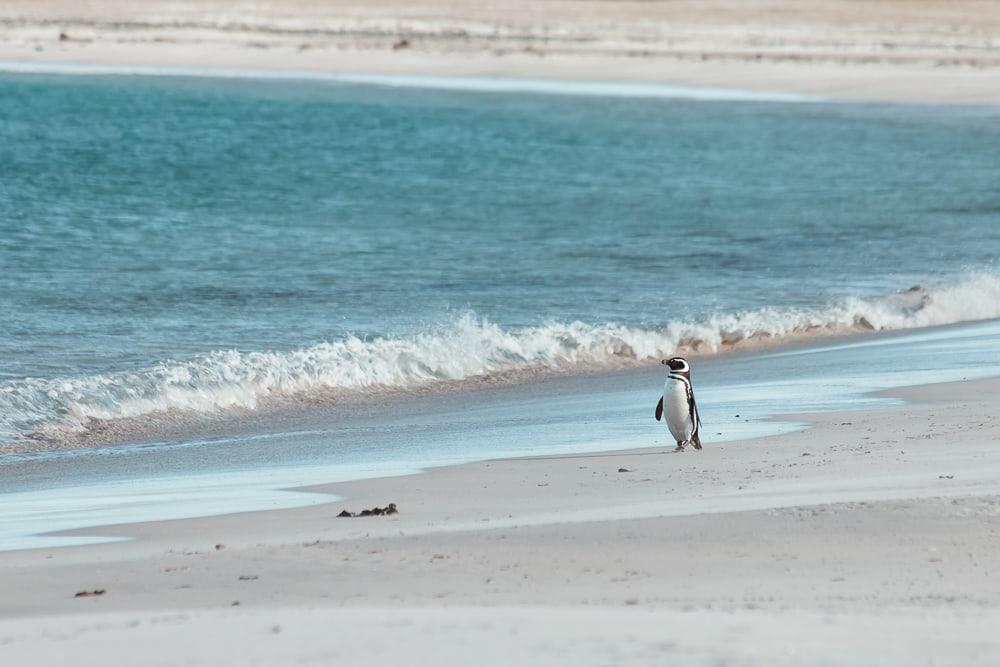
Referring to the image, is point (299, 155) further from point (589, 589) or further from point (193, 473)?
point (589, 589)

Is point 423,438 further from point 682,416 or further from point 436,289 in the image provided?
point 436,289

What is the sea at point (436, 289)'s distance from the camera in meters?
10.4

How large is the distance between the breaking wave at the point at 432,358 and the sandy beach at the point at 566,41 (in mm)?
31355

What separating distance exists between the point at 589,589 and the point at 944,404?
4.86m

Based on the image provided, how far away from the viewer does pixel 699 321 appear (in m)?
15.2

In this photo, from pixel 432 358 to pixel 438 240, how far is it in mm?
8791

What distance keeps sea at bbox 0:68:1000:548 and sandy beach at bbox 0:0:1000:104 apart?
1328 centimetres

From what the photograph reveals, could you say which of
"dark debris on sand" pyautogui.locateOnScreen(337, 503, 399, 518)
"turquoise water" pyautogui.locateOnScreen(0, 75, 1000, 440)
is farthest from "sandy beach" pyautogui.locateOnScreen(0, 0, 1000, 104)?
"dark debris on sand" pyautogui.locateOnScreen(337, 503, 399, 518)

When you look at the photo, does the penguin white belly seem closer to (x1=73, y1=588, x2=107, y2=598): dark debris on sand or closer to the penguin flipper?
the penguin flipper

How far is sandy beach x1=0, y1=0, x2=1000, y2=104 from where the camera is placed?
5194 cm

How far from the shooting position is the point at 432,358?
43.2 ft

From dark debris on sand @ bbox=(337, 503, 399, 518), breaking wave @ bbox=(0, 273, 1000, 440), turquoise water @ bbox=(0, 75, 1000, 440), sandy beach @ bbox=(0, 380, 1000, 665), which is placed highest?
turquoise water @ bbox=(0, 75, 1000, 440)

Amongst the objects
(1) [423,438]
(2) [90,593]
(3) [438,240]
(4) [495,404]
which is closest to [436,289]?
(3) [438,240]

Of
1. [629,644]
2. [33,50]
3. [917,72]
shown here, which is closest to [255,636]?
[629,644]
